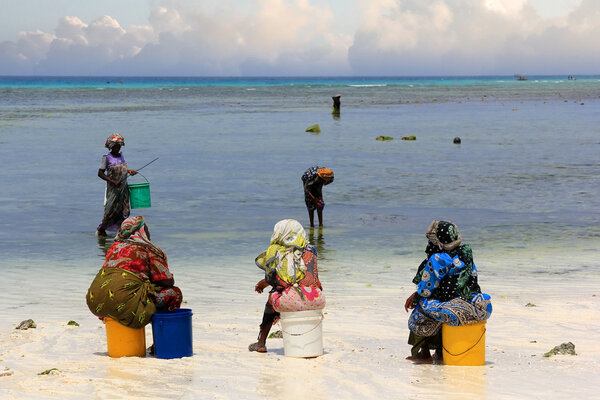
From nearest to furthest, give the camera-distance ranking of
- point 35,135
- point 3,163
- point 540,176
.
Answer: point 540,176 < point 3,163 < point 35,135

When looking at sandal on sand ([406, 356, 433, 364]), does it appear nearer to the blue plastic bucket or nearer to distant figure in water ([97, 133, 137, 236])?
the blue plastic bucket

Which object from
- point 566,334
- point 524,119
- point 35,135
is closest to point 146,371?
point 566,334

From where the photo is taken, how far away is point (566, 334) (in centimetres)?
776

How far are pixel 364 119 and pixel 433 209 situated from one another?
28.3 m

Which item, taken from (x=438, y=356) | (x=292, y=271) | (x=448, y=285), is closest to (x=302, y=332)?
(x=292, y=271)

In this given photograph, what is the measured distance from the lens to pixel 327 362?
6.79 meters

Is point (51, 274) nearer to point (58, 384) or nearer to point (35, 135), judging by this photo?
point (58, 384)

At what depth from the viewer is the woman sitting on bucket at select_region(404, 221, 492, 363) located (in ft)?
21.0

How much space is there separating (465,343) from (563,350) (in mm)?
935

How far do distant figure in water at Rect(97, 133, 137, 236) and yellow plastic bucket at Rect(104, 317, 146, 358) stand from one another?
5522 mm

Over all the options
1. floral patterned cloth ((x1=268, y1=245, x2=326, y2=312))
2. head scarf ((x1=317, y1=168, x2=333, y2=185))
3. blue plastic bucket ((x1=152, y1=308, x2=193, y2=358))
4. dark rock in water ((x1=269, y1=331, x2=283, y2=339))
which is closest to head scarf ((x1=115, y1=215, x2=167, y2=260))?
blue plastic bucket ((x1=152, y1=308, x2=193, y2=358))

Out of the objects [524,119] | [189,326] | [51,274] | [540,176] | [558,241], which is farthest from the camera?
[524,119]

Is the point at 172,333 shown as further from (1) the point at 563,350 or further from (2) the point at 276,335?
(1) the point at 563,350

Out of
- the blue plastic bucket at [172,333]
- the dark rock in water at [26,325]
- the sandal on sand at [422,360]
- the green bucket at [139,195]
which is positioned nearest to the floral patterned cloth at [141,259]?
the blue plastic bucket at [172,333]
